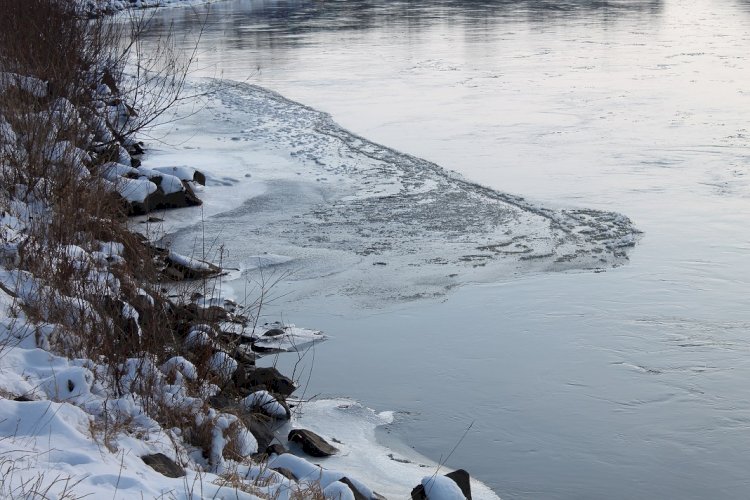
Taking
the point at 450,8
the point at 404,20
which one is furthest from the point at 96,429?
the point at 450,8

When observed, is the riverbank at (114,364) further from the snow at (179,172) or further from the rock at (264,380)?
the snow at (179,172)

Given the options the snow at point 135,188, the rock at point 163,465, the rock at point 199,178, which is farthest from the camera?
the rock at point 199,178

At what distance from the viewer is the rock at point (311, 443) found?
5.55 meters

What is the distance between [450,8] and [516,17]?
17.1 ft

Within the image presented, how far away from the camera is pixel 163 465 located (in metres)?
4.29

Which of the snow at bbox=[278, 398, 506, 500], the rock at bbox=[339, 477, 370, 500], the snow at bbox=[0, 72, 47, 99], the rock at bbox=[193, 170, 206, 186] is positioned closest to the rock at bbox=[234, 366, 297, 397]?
the snow at bbox=[278, 398, 506, 500]

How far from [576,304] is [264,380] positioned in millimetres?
2888

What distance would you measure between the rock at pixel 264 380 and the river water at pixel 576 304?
32cm

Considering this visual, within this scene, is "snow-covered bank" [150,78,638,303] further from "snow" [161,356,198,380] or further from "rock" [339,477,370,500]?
"rock" [339,477,370,500]


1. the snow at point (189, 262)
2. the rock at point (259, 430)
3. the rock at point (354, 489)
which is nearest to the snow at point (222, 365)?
the rock at point (259, 430)

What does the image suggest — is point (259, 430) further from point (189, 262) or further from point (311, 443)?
point (189, 262)

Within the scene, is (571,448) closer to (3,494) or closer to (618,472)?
(618,472)

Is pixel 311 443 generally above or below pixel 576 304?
above

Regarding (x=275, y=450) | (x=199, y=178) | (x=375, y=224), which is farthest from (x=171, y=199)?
(x=275, y=450)
